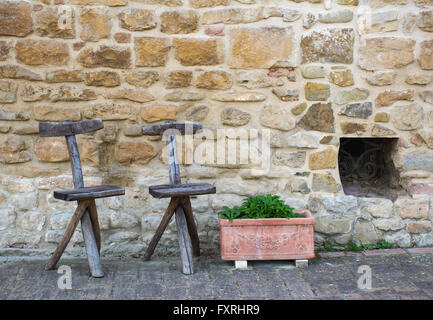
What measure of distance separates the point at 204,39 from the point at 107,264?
5.54 feet

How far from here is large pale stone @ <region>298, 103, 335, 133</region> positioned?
12.0 ft

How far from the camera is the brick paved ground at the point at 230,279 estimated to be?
292 centimetres

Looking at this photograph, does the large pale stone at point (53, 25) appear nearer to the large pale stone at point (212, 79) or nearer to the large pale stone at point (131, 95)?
the large pale stone at point (131, 95)

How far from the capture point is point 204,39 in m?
3.58

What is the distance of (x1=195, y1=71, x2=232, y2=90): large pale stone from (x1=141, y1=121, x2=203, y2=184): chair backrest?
1.08ft

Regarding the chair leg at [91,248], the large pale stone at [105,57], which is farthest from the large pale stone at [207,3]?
the chair leg at [91,248]

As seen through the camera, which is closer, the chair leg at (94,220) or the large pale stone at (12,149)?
the chair leg at (94,220)

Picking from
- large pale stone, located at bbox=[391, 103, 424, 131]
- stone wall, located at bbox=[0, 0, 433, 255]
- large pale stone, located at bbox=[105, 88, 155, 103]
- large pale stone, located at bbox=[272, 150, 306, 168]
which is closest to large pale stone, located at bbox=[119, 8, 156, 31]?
stone wall, located at bbox=[0, 0, 433, 255]

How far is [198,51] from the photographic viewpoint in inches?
141

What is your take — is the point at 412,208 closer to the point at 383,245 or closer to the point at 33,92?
the point at 383,245

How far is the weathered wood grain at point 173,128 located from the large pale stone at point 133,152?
9.7 inches

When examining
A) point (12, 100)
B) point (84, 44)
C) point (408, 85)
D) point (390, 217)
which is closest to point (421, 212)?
point (390, 217)

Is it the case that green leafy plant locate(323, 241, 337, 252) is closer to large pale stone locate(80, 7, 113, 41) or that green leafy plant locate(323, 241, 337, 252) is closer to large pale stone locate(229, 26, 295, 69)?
large pale stone locate(229, 26, 295, 69)

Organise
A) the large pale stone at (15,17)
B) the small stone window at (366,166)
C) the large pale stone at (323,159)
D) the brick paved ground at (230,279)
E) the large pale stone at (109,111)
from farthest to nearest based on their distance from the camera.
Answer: the small stone window at (366,166) → the large pale stone at (323,159) → the large pale stone at (109,111) → the large pale stone at (15,17) → the brick paved ground at (230,279)
